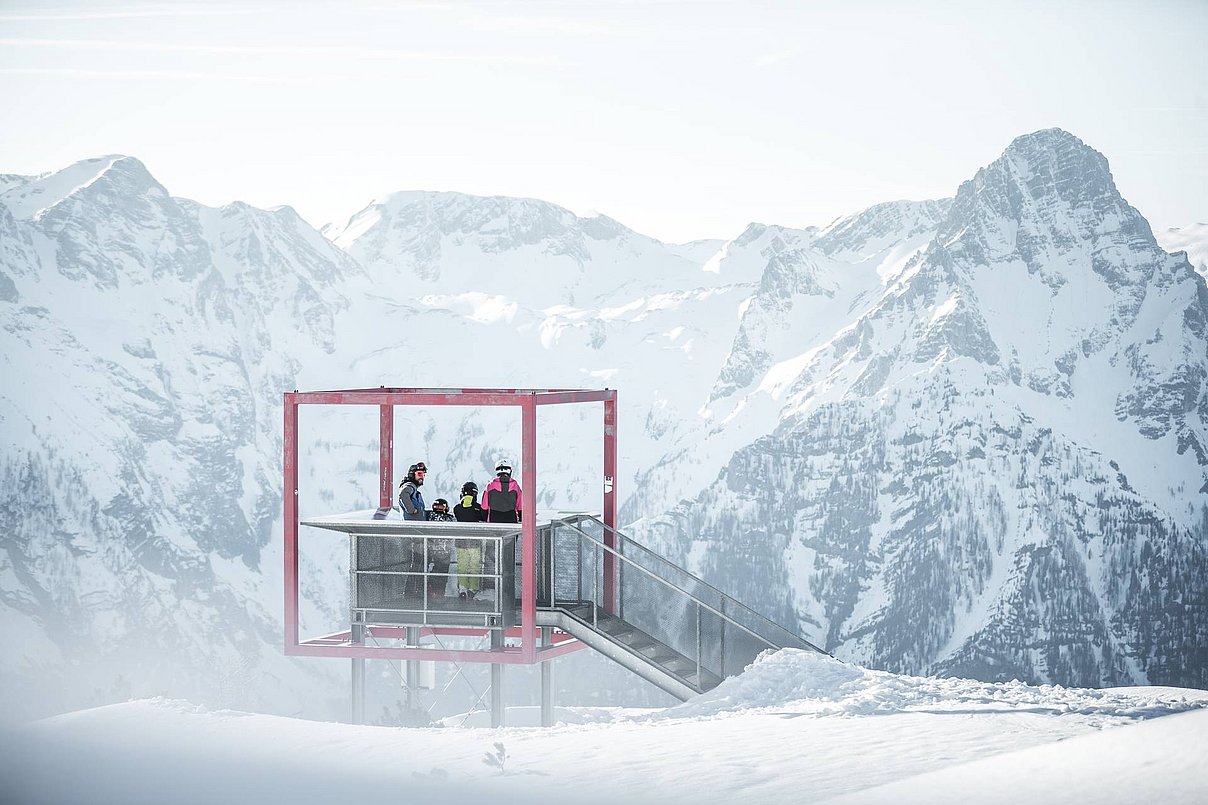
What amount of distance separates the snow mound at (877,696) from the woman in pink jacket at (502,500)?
4.19m

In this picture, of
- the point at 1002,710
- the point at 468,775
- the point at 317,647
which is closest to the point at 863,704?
the point at 1002,710

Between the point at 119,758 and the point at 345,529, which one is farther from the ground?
the point at 345,529

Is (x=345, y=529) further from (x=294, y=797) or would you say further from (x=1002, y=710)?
(x=1002, y=710)

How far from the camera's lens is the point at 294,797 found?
19.2m

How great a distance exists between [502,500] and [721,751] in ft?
23.4

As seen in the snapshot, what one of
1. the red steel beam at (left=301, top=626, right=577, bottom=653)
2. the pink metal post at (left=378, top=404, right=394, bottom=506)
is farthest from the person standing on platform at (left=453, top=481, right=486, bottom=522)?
the pink metal post at (left=378, top=404, right=394, bottom=506)

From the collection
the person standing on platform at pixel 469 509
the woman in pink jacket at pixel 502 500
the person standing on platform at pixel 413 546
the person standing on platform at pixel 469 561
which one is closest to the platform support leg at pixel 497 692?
the person standing on platform at pixel 469 561

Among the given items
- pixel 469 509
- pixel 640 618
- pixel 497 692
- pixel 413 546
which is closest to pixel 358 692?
pixel 497 692

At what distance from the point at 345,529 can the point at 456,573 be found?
6.52 ft

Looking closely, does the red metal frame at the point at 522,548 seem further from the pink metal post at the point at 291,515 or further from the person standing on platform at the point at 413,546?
the person standing on platform at the point at 413,546

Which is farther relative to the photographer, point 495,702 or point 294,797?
point 495,702

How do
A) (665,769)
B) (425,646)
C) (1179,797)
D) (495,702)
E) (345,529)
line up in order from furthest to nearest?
(495,702) → (425,646) → (345,529) → (665,769) → (1179,797)

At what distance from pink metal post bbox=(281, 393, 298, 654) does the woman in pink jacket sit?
370cm

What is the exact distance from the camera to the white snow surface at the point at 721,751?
17.4m
